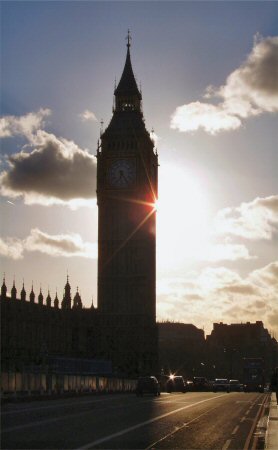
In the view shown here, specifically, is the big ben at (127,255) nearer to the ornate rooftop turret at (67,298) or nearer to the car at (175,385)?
the ornate rooftop turret at (67,298)

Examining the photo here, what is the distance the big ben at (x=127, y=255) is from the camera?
504 feet

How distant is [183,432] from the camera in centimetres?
3045

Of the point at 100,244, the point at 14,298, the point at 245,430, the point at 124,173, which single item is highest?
the point at 124,173

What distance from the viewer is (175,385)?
95.8m

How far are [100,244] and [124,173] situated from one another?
1336 centimetres

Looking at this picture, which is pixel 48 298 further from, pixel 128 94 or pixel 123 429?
pixel 123 429

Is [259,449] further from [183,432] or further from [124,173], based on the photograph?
[124,173]

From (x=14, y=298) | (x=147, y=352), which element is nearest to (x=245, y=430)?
(x=14, y=298)

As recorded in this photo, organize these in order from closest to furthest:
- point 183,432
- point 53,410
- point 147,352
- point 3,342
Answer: point 183,432 < point 53,410 < point 3,342 < point 147,352

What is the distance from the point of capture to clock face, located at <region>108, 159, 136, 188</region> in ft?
509

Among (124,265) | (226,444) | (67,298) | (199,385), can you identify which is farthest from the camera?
(124,265)

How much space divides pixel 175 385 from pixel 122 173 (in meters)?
66.3

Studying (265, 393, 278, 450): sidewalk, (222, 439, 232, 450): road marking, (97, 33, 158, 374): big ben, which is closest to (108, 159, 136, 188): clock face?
(97, 33, 158, 374): big ben

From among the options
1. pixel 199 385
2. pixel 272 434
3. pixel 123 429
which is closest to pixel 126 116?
pixel 199 385
